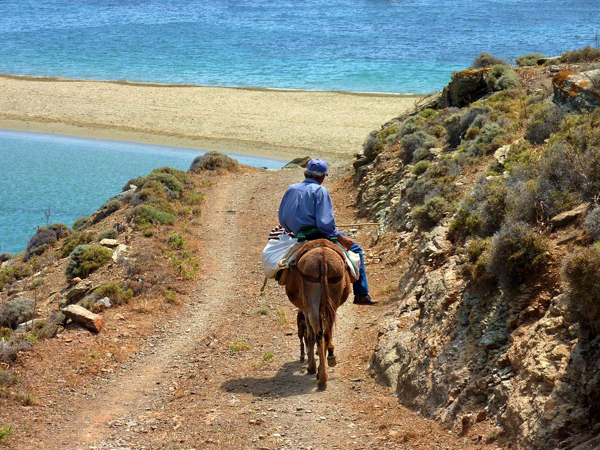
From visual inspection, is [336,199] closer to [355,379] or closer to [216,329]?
[216,329]

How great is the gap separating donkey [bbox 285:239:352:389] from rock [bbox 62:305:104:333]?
5.18 m

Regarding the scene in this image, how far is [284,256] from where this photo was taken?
10.7 metres

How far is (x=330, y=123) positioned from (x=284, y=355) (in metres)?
35.0

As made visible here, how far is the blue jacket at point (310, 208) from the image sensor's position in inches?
418

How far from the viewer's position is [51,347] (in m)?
12.6

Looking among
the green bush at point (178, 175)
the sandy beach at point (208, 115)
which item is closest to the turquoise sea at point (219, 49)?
the sandy beach at point (208, 115)

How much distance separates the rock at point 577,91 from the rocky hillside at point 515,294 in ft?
0.11

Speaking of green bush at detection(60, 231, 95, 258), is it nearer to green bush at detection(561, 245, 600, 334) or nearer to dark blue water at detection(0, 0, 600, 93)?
green bush at detection(561, 245, 600, 334)

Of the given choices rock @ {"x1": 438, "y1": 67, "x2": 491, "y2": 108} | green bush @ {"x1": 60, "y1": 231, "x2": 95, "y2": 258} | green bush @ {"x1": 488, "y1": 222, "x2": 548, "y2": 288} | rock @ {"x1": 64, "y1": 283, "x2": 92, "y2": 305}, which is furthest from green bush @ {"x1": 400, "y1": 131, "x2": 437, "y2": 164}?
green bush @ {"x1": 488, "y1": 222, "x2": 548, "y2": 288}

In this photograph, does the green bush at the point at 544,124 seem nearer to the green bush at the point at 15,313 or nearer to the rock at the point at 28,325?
the rock at the point at 28,325

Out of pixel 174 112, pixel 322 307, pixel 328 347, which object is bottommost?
pixel 174 112

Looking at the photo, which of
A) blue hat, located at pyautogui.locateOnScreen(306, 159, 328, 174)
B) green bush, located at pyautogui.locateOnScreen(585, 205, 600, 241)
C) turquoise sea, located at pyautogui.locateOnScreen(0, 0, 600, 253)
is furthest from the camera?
turquoise sea, located at pyautogui.locateOnScreen(0, 0, 600, 253)

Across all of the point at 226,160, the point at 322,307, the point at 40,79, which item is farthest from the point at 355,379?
the point at 40,79

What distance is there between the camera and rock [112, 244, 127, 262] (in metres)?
17.8
